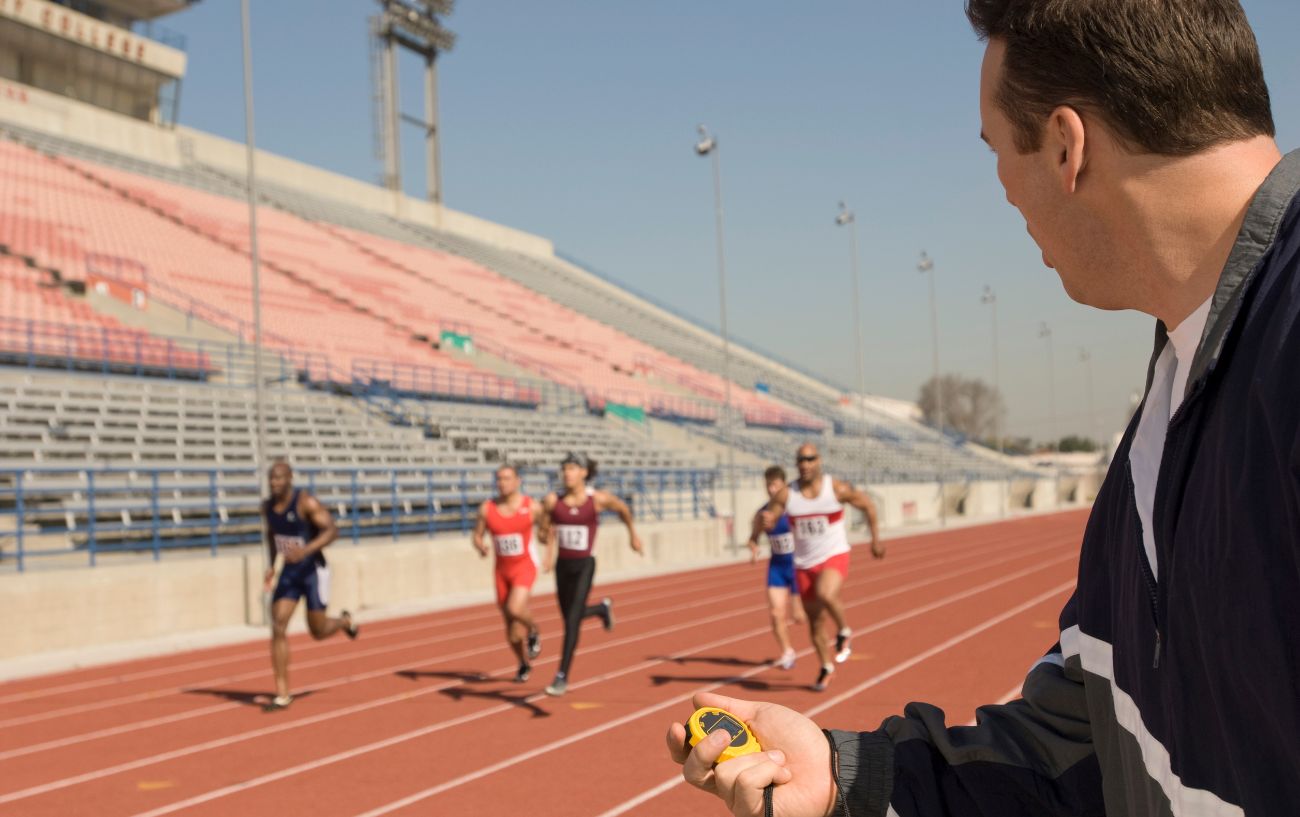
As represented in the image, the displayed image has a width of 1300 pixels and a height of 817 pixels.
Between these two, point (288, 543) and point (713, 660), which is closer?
point (288, 543)

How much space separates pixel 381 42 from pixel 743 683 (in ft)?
164

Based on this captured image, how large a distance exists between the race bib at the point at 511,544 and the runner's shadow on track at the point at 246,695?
2158mm

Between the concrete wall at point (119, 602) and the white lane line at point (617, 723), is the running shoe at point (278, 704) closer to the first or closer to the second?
the white lane line at point (617, 723)

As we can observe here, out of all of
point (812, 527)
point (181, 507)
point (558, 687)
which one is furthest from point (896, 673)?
point (181, 507)

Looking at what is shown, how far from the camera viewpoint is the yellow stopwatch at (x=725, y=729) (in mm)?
1380

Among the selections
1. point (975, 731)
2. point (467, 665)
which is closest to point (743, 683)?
point (467, 665)

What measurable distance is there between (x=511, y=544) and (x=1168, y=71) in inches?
373

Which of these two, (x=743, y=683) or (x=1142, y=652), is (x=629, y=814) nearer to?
(x=743, y=683)

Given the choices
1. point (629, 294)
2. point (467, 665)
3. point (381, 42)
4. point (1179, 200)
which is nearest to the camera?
point (1179, 200)

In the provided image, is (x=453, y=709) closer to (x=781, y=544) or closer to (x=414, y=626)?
(x=781, y=544)

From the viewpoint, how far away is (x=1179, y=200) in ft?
3.38

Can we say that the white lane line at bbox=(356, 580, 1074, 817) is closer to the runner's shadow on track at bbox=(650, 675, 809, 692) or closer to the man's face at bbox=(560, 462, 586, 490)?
the runner's shadow on track at bbox=(650, 675, 809, 692)

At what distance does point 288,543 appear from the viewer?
9609 mm

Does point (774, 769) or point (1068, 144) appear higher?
point (1068, 144)
